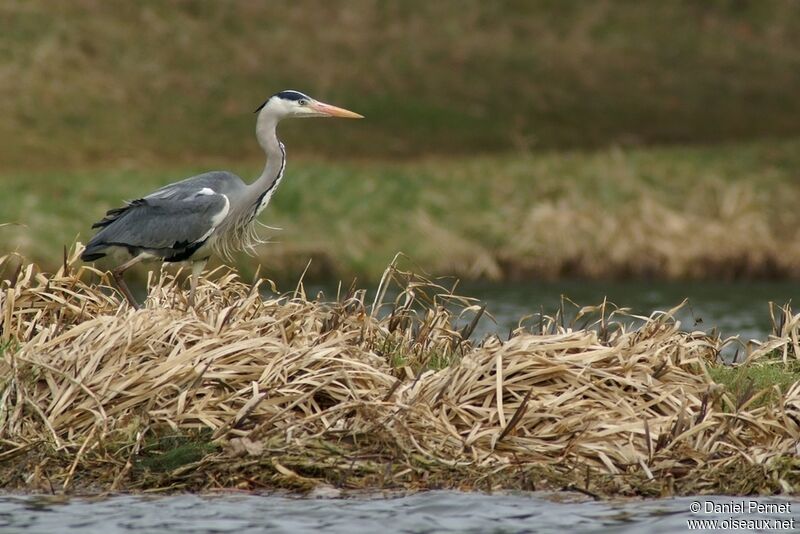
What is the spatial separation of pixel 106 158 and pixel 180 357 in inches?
811

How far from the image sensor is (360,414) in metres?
8.73

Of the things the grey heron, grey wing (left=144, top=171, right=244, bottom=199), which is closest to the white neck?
the grey heron

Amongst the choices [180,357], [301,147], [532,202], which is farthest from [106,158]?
[180,357]

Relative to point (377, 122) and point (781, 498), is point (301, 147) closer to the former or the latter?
point (377, 122)

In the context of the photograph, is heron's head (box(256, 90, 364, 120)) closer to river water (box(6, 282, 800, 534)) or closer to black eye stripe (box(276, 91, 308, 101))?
black eye stripe (box(276, 91, 308, 101))

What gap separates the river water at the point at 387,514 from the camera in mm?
7762

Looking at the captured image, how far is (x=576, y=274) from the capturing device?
22.9 m

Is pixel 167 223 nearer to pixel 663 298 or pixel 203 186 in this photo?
pixel 203 186

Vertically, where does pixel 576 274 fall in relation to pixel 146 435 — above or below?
below

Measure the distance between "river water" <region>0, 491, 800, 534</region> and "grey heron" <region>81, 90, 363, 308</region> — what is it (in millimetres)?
3293

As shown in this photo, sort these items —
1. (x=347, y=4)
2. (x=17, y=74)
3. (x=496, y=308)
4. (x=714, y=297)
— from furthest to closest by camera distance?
(x=347, y=4) → (x=17, y=74) → (x=714, y=297) → (x=496, y=308)

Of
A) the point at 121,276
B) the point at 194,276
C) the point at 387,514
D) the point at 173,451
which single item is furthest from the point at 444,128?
the point at 387,514

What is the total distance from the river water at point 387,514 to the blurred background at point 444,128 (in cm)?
1337

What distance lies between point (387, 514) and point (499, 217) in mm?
15953
